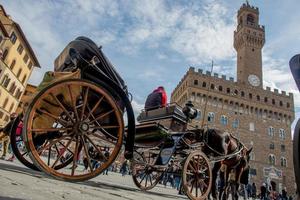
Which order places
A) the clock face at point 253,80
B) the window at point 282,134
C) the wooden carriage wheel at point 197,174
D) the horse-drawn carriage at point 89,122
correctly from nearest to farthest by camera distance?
the horse-drawn carriage at point 89,122
the wooden carriage wheel at point 197,174
the window at point 282,134
the clock face at point 253,80

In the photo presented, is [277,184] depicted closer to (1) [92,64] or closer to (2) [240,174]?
(2) [240,174]

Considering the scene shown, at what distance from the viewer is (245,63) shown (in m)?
45.2

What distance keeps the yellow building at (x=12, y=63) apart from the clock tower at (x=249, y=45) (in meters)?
31.5

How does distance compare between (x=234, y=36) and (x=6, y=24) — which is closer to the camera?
(x=6, y=24)

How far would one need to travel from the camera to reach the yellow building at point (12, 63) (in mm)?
28922

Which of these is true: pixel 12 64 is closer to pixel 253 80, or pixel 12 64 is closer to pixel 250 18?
pixel 253 80

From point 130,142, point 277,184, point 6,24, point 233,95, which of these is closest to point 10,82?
point 6,24

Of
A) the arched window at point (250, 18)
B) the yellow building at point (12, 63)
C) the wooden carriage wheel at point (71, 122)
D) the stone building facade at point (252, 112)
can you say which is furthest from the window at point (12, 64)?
the arched window at point (250, 18)

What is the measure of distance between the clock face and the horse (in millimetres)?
40120

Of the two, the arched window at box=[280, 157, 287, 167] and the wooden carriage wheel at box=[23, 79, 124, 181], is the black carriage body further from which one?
the arched window at box=[280, 157, 287, 167]

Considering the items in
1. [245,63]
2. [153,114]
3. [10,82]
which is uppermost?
[245,63]

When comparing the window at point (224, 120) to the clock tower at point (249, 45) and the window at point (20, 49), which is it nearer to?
the clock tower at point (249, 45)

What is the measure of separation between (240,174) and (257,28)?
46.8 metres

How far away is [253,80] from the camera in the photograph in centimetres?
4491
